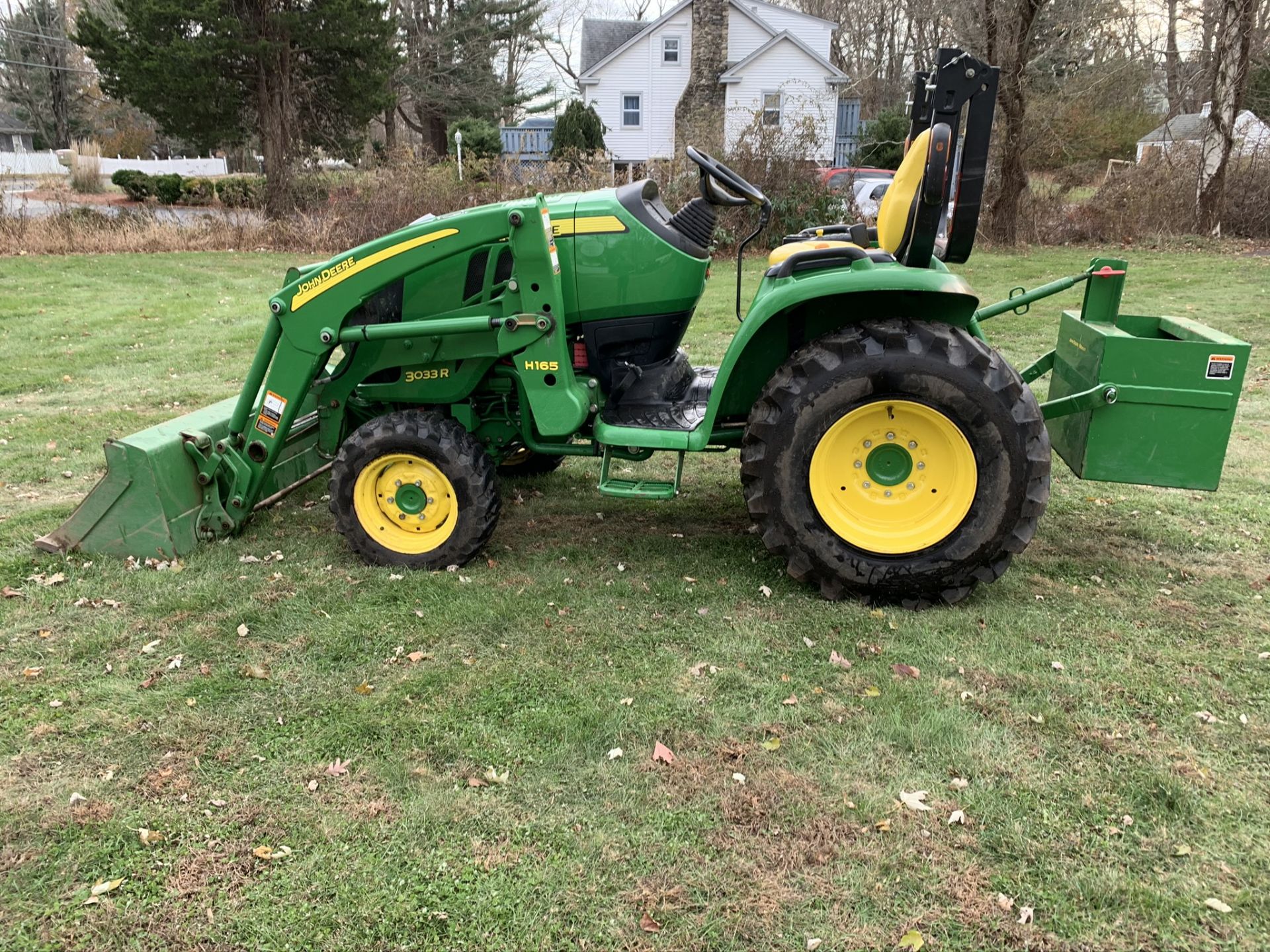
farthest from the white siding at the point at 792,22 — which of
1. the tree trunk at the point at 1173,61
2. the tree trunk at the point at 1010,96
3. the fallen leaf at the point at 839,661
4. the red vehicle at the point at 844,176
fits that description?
the fallen leaf at the point at 839,661

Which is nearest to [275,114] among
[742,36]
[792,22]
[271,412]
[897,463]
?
[271,412]

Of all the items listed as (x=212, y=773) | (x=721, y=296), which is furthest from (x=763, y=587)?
(x=721, y=296)

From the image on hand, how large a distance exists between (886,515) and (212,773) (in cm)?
254

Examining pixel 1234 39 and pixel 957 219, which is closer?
pixel 957 219

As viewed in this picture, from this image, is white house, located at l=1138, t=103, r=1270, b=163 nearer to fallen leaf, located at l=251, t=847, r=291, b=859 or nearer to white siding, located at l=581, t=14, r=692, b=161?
white siding, located at l=581, t=14, r=692, b=161

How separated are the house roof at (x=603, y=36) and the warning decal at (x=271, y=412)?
31562mm

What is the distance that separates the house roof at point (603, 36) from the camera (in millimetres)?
32934

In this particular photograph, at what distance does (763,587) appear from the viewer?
3871 millimetres

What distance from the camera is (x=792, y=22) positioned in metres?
31.1

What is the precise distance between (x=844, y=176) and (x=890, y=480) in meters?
14.5

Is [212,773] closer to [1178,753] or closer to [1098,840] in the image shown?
[1098,840]

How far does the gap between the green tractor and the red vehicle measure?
12078mm

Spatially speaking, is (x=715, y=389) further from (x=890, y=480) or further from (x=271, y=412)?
(x=271, y=412)

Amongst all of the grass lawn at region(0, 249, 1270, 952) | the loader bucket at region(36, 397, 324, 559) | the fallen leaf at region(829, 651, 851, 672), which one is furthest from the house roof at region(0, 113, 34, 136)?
the fallen leaf at region(829, 651, 851, 672)
